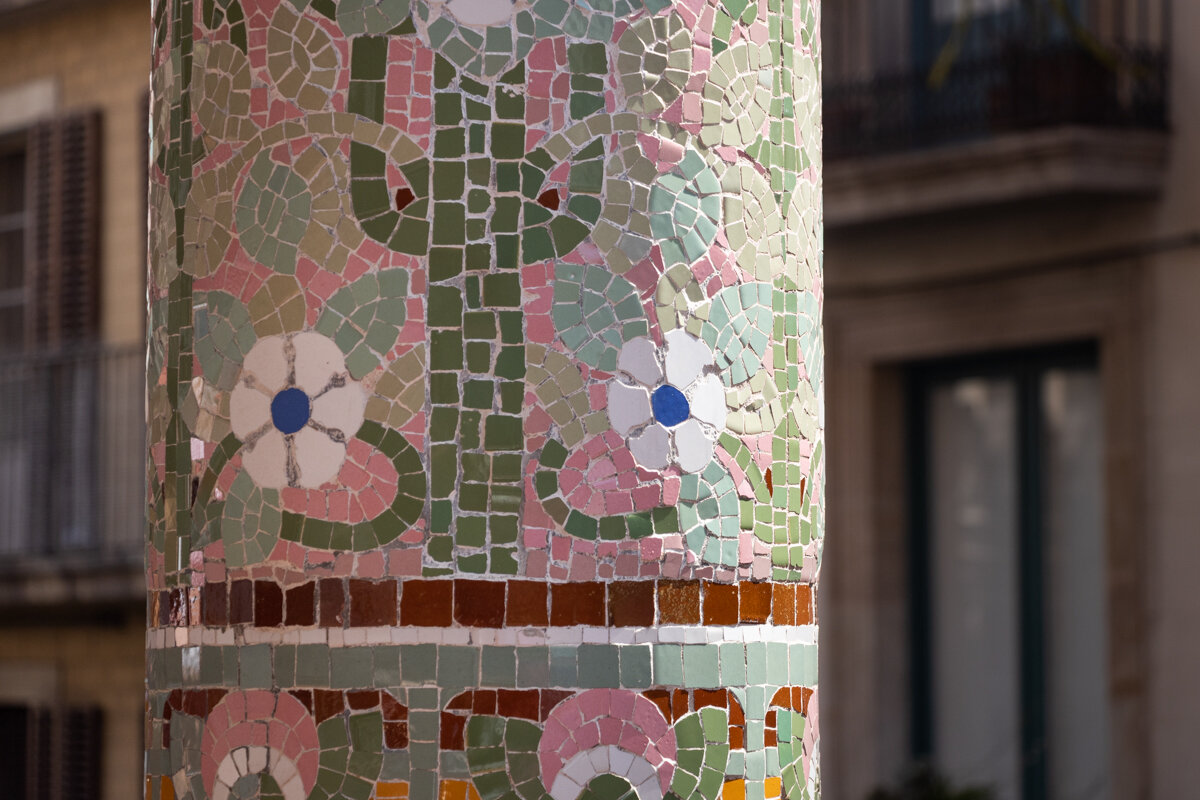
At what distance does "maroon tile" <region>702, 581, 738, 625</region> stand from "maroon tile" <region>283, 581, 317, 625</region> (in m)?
0.43

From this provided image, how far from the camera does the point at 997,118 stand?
12266mm

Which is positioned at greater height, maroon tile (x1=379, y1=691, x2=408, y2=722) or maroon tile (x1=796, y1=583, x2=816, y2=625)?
maroon tile (x1=796, y1=583, x2=816, y2=625)

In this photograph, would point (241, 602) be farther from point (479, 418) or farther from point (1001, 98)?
point (1001, 98)

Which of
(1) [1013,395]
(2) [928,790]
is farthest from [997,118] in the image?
(2) [928,790]

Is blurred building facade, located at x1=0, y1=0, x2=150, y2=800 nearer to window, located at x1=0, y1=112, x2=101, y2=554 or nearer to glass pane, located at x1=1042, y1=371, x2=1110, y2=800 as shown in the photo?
window, located at x1=0, y1=112, x2=101, y2=554

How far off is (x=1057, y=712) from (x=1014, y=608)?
0.69 metres

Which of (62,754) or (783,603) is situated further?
(62,754)

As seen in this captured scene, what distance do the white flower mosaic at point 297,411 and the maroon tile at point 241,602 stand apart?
4.5 inches

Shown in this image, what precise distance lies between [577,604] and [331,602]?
0.87 feet

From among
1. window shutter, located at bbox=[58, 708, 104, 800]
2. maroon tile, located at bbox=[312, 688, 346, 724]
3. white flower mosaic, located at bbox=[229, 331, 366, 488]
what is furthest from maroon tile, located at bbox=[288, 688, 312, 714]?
window shutter, located at bbox=[58, 708, 104, 800]

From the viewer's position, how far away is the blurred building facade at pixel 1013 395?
472 inches

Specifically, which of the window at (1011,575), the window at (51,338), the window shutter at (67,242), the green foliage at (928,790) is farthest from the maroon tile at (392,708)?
the window shutter at (67,242)

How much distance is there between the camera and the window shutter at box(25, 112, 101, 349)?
47.0ft

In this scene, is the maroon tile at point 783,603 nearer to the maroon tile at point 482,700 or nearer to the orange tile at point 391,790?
the maroon tile at point 482,700
